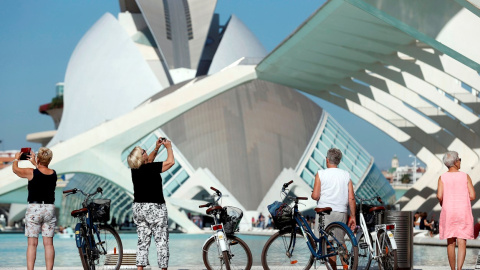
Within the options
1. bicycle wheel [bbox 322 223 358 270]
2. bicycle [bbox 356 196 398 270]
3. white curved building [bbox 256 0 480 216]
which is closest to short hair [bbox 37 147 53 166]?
bicycle wheel [bbox 322 223 358 270]

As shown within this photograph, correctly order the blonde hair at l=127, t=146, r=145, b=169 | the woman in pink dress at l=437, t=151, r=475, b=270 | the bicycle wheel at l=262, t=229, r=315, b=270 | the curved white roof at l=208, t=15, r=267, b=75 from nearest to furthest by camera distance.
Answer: the blonde hair at l=127, t=146, r=145, b=169 < the woman in pink dress at l=437, t=151, r=475, b=270 < the bicycle wheel at l=262, t=229, r=315, b=270 < the curved white roof at l=208, t=15, r=267, b=75

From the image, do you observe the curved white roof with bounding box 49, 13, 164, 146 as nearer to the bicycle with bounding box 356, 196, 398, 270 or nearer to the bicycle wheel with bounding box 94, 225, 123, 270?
the bicycle wheel with bounding box 94, 225, 123, 270

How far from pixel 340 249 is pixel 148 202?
6.52ft

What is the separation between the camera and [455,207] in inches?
337

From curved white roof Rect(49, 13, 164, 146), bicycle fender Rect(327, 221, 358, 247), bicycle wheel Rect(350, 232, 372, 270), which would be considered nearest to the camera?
bicycle fender Rect(327, 221, 358, 247)

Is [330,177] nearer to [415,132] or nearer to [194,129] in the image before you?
[415,132]

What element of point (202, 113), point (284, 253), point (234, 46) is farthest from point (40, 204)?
point (234, 46)

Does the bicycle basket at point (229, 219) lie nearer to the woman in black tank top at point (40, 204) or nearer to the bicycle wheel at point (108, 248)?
the bicycle wheel at point (108, 248)

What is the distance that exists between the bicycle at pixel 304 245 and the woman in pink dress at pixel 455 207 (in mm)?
1034

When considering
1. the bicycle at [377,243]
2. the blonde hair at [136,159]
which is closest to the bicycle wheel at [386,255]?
the bicycle at [377,243]

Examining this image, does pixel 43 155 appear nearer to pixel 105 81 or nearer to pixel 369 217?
pixel 369 217

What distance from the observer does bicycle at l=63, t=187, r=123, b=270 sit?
28.5 feet

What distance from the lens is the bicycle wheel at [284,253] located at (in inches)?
339

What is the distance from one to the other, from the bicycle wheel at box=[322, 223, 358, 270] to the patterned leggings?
1.63 metres
